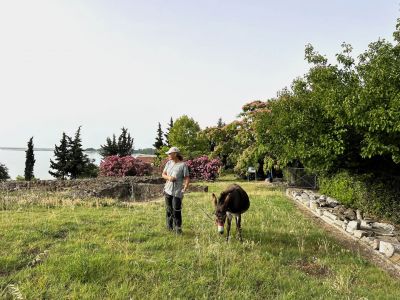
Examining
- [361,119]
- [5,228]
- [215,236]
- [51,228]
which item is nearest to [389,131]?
[361,119]

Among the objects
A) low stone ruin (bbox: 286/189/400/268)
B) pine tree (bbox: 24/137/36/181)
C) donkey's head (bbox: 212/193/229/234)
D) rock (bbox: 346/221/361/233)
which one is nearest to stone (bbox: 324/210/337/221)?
low stone ruin (bbox: 286/189/400/268)

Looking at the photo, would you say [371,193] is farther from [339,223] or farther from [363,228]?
[363,228]

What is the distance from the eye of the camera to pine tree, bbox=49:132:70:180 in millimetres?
47531

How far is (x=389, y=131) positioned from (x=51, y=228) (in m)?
9.05

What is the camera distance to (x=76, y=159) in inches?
1822

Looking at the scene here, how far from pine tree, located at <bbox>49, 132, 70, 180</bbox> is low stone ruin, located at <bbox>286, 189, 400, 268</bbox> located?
38.1m

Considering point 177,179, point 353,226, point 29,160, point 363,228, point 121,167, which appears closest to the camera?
point 177,179

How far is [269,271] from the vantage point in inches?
251

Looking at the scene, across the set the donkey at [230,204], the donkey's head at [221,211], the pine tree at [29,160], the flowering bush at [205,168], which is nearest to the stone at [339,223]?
Result: the donkey at [230,204]

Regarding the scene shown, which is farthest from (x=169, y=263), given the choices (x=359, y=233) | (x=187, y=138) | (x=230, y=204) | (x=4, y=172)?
(x=4, y=172)

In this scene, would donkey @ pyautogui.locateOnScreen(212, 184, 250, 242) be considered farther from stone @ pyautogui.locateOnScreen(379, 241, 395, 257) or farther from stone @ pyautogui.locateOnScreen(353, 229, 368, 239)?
stone @ pyautogui.locateOnScreen(353, 229, 368, 239)

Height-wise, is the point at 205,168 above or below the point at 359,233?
above

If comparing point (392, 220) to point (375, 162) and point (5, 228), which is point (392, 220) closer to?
point (375, 162)

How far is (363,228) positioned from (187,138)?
3753 centimetres
